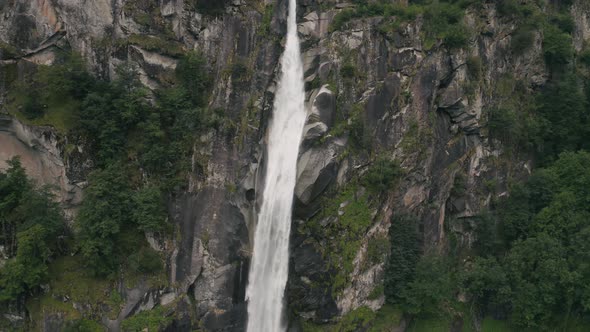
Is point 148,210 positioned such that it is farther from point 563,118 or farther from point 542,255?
point 563,118

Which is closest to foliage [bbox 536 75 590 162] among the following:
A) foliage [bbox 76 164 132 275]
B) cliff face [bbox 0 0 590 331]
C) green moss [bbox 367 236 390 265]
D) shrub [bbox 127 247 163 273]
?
cliff face [bbox 0 0 590 331]

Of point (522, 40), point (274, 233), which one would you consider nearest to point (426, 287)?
point (274, 233)

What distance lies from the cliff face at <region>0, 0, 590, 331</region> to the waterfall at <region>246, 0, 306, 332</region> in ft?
1.68

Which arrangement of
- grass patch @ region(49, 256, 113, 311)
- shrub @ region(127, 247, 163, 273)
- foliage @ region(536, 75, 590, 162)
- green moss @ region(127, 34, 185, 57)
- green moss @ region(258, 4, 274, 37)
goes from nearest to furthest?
grass patch @ region(49, 256, 113, 311) → shrub @ region(127, 247, 163, 273) → green moss @ region(127, 34, 185, 57) → green moss @ region(258, 4, 274, 37) → foliage @ region(536, 75, 590, 162)

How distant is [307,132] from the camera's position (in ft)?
85.8

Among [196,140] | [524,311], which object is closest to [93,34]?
[196,140]

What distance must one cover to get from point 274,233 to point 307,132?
5.56 m

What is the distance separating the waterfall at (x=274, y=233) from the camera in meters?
25.9

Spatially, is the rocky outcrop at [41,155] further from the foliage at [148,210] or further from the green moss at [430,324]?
the green moss at [430,324]

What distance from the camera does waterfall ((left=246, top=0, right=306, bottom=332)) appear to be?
25.9 metres

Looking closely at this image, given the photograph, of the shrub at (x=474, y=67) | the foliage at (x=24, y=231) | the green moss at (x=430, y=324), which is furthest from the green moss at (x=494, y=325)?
the foliage at (x=24, y=231)

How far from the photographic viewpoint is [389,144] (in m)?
27.3

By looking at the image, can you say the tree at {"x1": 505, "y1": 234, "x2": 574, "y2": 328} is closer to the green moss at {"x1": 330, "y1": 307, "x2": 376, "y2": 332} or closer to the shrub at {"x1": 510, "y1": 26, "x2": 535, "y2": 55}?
the green moss at {"x1": 330, "y1": 307, "x2": 376, "y2": 332}

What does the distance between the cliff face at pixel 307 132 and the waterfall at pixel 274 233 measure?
513 millimetres
